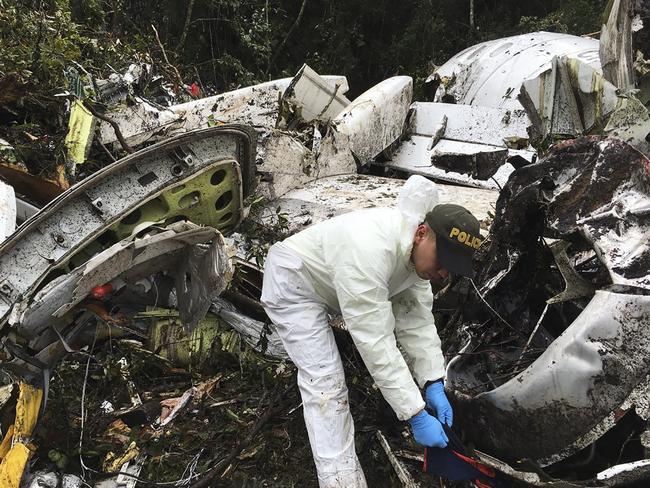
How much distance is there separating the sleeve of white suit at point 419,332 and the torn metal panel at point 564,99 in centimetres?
188

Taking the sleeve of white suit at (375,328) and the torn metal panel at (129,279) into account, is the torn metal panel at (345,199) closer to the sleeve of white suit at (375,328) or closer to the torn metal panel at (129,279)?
the torn metal panel at (129,279)

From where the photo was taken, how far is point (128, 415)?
10.5ft

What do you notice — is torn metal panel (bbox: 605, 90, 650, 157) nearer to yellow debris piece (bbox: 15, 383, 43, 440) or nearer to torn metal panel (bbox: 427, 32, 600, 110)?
torn metal panel (bbox: 427, 32, 600, 110)

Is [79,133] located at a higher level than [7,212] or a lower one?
higher

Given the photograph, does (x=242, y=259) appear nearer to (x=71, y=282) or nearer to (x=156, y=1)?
(x=71, y=282)

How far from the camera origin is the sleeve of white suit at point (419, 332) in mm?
2760

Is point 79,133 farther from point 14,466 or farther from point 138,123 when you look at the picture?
point 14,466

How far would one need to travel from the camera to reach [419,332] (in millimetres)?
2822

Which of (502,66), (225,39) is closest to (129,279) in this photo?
(502,66)

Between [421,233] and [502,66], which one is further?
[502,66]

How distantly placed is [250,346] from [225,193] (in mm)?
989

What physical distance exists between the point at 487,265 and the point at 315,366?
3.17 ft

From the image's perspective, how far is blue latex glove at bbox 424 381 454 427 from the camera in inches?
103

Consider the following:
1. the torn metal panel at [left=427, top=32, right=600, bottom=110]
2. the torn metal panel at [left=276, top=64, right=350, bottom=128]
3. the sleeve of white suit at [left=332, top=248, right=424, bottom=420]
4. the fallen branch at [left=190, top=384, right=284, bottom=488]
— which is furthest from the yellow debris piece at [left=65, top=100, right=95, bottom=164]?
the torn metal panel at [left=427, top=32, right=600, bottom=110]
